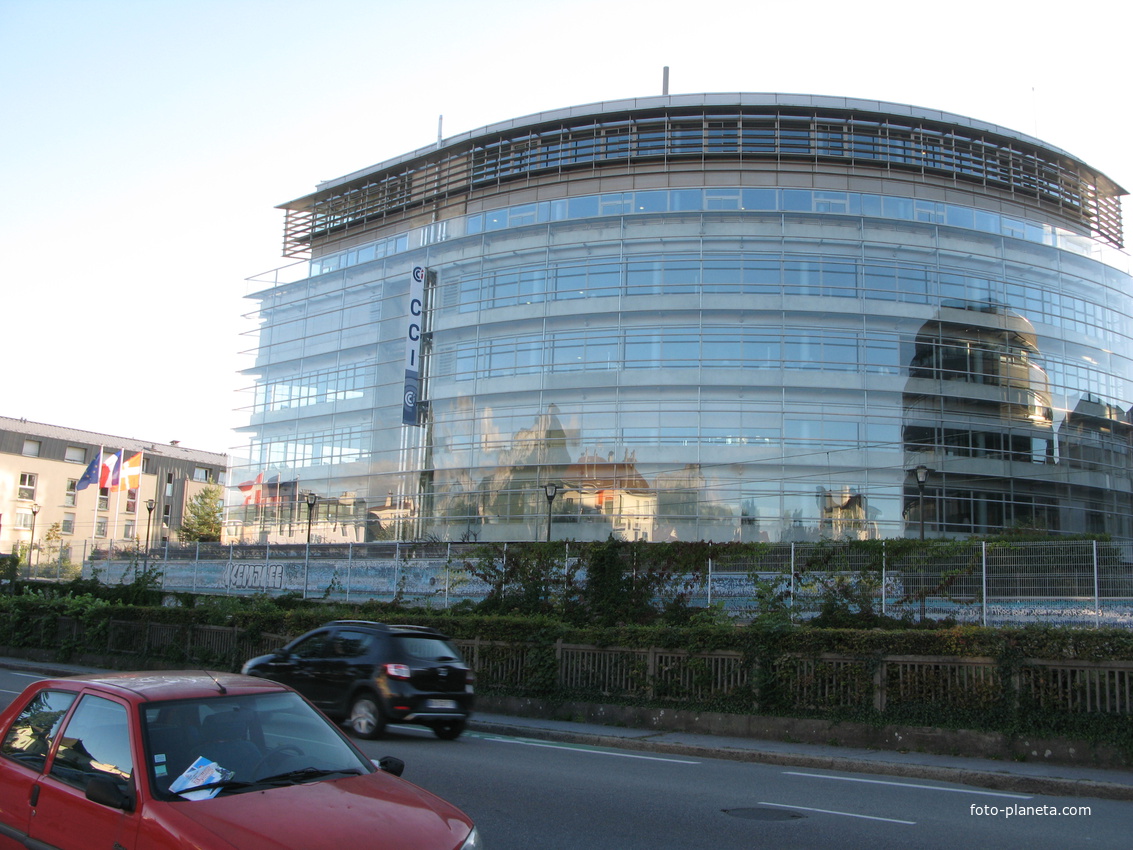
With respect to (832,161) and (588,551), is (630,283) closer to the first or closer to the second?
(832,161)

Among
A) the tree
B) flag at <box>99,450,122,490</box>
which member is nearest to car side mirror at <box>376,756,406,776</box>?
flag at <box>99,450,122,490</box>

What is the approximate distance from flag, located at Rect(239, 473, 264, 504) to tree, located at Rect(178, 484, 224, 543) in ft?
89.7

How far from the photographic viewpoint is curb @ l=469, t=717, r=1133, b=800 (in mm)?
10703

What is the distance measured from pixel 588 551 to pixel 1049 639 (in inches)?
504

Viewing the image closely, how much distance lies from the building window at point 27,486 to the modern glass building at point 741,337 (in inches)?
1639

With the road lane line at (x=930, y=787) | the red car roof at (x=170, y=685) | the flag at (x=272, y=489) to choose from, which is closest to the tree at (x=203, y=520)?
the flag at (x=272, y=489)

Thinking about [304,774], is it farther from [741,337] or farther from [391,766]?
Result: [741,337]

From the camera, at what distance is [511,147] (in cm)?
4688

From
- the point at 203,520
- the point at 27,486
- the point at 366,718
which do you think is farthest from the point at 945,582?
the point at 27,486

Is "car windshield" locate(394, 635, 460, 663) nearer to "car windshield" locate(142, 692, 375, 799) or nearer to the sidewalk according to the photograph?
the sidewalk

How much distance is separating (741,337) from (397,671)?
31.3m

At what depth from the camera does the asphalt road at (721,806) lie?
25.8 feet

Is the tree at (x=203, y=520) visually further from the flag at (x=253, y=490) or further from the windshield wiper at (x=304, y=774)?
the windshield wiper at (x=304, y=774)

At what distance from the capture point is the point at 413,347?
44.7 m
